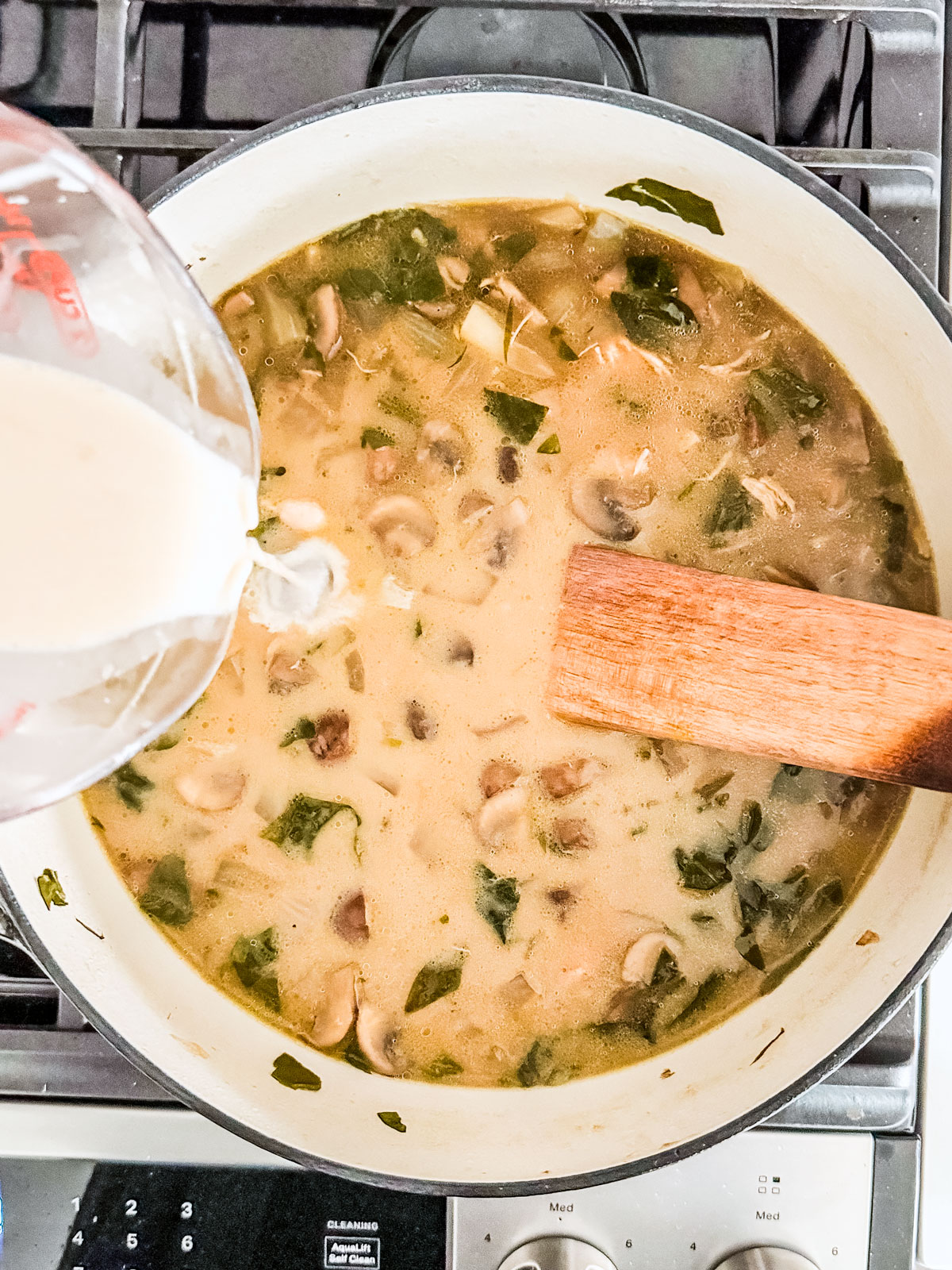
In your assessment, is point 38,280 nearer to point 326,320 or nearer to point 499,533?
point 326,320

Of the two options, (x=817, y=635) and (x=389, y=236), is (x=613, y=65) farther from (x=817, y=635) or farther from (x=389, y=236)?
(x=817, y=635)

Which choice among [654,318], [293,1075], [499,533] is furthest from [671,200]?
[293,1075]

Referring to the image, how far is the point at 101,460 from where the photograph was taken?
1053 millimetres

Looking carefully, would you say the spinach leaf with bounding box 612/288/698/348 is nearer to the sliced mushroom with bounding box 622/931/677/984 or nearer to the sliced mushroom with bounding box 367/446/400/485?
the sliced mushroom with bounding box 367/446/400/485

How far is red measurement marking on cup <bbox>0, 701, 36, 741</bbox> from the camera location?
1090 millimetres

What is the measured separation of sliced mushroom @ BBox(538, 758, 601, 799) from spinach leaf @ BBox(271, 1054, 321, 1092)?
1.96 ft

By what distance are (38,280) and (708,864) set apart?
122 cm

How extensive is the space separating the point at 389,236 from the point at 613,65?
420 mm

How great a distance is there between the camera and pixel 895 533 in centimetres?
154

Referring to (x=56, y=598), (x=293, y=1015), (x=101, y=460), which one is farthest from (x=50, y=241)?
(x=293, y=1015)

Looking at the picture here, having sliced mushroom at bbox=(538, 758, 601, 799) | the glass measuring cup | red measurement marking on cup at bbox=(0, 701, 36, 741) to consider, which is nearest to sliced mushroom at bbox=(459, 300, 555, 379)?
the glass measuring cup

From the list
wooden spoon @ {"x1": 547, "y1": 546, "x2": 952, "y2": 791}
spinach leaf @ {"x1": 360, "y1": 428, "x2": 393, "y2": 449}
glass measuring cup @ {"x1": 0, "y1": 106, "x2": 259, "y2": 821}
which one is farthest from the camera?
spinach leaf @ {"x1": 360, "y1": 428, "x2": 393, "y2": 449}

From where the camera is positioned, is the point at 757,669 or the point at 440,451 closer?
the point at 757,669

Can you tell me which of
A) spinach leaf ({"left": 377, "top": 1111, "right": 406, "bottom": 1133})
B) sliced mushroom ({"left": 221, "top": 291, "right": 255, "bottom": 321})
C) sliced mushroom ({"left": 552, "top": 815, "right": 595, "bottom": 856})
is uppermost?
sliced mushroom ({"left": 221, "top": 291, "right": 255, "bottom": 321})
